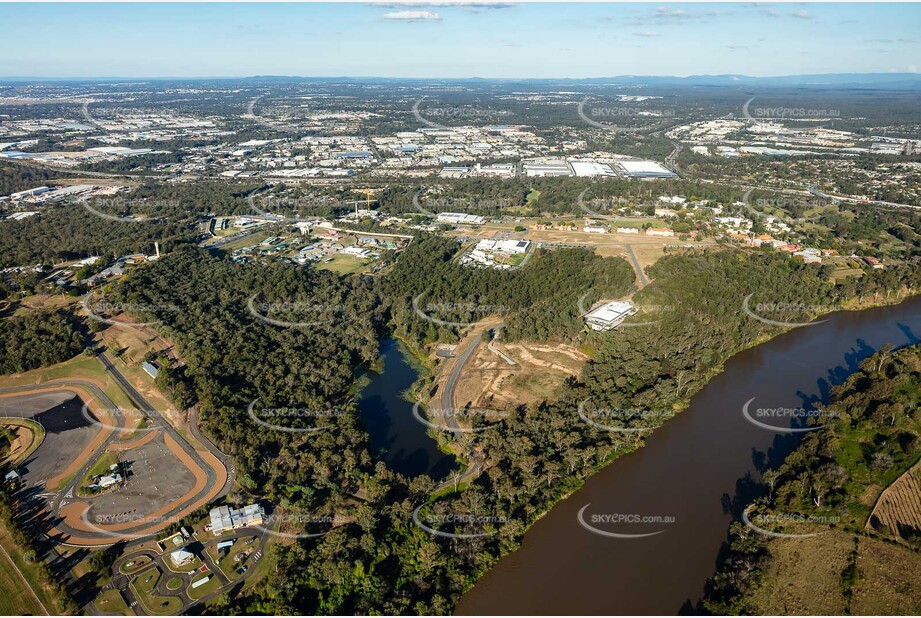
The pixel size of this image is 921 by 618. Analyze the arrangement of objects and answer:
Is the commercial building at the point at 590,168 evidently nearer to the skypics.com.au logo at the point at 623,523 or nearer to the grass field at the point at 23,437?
the skypics.com.au logo at the point at 623,523

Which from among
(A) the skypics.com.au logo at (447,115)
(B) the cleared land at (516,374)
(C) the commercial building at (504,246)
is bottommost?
(B) the cleared land at (516,374)

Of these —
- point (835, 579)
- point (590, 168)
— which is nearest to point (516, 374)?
point (835, 579)

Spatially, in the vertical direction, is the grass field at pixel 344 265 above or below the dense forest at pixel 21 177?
below

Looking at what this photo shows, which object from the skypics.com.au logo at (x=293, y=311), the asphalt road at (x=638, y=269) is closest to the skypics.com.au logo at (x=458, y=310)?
the skypics.com.au logo at (x=293, y=311)

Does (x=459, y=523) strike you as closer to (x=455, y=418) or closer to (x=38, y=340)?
(x=455, y=418)

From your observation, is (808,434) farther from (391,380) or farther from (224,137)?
(224,137)

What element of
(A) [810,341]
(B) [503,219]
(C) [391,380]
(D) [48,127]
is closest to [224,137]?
(D) [48,127]
